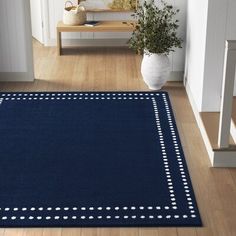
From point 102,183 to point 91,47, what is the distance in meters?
3.49

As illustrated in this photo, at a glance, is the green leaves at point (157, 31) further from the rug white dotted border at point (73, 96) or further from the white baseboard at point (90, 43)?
the white baseboard at point (90, 43)

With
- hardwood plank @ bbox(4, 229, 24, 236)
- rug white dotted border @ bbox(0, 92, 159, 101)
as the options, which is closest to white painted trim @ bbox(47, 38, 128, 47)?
rug white dotted border @ bbox(0, 92, 159, 101)

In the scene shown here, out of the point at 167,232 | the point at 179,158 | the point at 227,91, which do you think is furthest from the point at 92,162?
the point at 227,91

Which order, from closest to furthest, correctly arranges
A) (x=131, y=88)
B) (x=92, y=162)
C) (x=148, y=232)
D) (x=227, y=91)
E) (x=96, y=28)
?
(x=148, y=232) < (x=227, y=91) < (x=92, y=162) < (x=131, y=88) < (x=96, y=28)

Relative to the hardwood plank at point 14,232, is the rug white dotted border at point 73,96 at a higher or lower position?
higher

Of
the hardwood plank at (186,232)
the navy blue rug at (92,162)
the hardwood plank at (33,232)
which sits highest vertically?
the navy blue rug at (92,162)

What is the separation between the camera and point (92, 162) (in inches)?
158

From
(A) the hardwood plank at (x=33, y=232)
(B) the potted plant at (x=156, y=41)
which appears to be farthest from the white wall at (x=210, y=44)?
(A) the hardwood plank at (x=33, y=232)

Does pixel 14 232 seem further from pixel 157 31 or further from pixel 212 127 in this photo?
pixel 157 31

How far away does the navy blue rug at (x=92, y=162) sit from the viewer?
11.2ft

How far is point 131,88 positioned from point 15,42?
1250 mm

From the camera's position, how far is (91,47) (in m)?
6.97

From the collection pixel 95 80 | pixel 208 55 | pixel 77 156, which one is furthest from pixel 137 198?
pixel 95 80

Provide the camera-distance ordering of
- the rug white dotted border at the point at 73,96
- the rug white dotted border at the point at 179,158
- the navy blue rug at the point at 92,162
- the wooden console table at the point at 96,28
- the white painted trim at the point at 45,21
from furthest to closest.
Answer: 1. the white painted trim at the point at 45,21
2. the wooden console table at the point at 96,28
3. the rug white dotted border at the point at 73,96
4. the rug white dotted border at the point at 179,158
5. the navy blue rug at the point at 92,162
